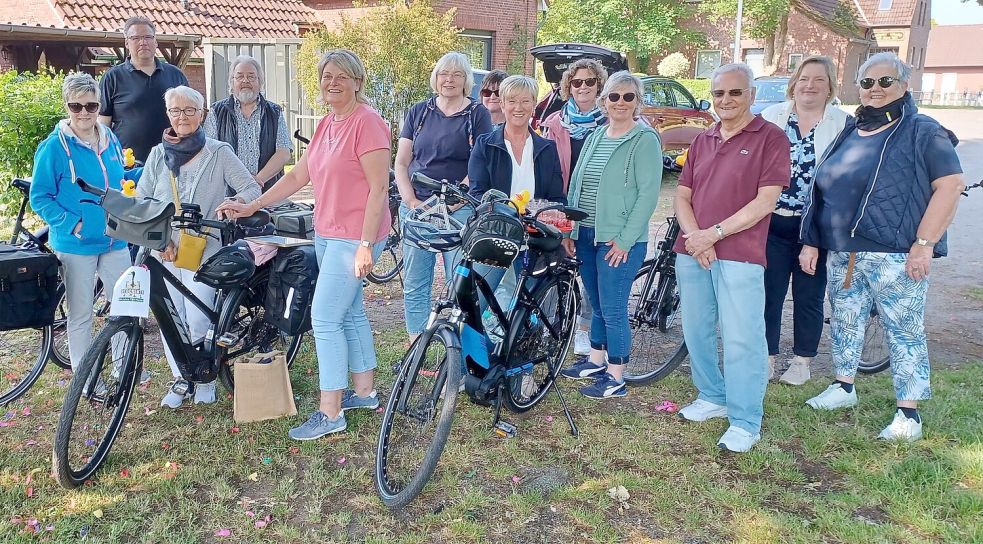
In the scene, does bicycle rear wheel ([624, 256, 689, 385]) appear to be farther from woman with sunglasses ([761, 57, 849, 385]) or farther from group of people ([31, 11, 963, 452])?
woman with sunglasses ([761, 57, 849, 385])

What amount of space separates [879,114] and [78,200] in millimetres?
4227

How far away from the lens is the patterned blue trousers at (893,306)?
3756 millimetres

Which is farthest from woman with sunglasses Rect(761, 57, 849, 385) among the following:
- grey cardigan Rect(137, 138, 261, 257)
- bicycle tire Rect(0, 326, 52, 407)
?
bicycle tire Rect(0, 326, 52, 407)

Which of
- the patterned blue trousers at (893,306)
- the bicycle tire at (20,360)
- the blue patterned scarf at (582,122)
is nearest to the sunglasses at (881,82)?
the patterned blue trousers at (893,306)

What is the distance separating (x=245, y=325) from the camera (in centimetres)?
407

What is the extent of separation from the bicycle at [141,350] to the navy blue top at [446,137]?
113 centimetres

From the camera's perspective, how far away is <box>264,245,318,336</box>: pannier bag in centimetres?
389

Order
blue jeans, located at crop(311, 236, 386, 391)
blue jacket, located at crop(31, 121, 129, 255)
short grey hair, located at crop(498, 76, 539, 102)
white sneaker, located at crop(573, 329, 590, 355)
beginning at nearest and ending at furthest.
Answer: blue jeans, located at crop(311, 236, 386, 391), blue jacket, located at crop(31, 121, 129, 255), short grey hair, located at crop(498, 76, 539, 102), white sneaker, located at crop(573, 329, 590, 355)

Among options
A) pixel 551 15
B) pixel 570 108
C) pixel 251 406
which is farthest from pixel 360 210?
pixel 551 15

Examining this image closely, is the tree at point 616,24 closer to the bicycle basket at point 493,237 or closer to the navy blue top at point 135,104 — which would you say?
the navy blue top at point 135,104

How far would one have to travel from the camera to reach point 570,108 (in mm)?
4758

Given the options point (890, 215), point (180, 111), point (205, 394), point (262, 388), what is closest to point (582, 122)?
point (890, 215)

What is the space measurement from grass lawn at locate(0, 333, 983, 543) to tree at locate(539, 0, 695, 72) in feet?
90.9

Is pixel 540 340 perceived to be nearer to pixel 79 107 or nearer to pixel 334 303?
pixel 334 303
